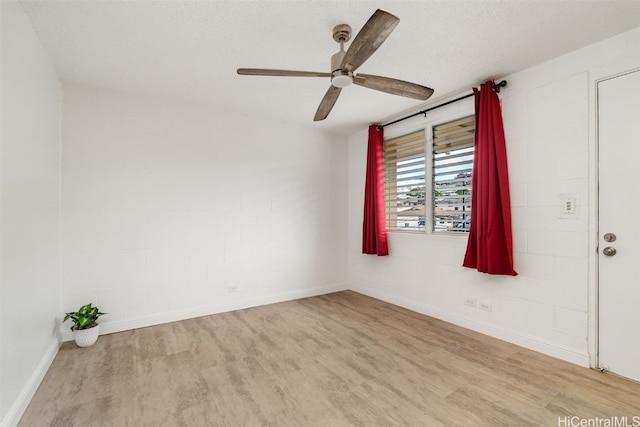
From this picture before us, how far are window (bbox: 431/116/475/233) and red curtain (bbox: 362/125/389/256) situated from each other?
28.0 inches

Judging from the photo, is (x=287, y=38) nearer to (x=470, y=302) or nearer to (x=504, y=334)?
(x=470, y=302)

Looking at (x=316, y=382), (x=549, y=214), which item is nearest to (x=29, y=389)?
(x=316, y=382)

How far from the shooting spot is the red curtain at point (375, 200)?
12.9 ft

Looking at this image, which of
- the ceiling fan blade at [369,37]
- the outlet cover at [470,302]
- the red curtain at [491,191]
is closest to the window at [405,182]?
the red curtain at [491,191]

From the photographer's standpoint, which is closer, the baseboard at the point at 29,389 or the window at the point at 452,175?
the baseboard at the point at 29,389

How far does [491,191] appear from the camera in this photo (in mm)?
2689

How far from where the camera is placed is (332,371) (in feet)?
7.36

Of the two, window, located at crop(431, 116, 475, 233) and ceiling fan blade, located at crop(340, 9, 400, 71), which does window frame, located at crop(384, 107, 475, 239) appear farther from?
ceiling fan blade, located at crop(340, 9, 400, 71)

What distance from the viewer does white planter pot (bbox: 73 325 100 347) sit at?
2.63 meters

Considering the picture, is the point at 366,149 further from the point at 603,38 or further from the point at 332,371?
the point at 332,371

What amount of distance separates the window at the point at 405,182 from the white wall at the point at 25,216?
11.7ft

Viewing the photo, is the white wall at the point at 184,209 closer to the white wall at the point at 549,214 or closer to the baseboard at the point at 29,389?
the baseboard at the point at 29,389

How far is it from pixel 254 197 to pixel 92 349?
88.1 inches

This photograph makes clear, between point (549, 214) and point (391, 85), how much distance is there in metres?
1.75
